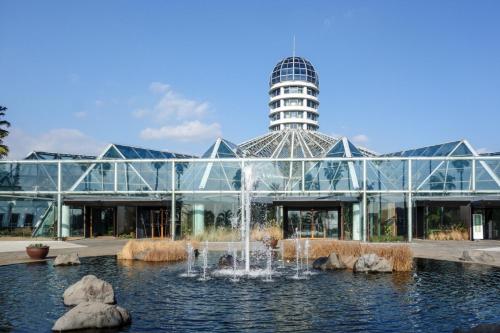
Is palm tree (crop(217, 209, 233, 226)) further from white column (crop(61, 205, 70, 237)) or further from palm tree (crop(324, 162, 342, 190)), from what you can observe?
white column (crop(61, 205, 70, 237))

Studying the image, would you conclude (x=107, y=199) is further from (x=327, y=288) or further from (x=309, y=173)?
(x=327, y=288)

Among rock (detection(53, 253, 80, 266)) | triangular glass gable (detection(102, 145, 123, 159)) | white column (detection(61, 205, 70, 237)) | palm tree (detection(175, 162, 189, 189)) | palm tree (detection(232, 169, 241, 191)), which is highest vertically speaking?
triangular glass gable (detection(102, 145, 123, 159))

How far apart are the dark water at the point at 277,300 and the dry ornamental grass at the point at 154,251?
4278 mm

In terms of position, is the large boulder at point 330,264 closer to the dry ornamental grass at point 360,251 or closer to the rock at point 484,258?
the dry ornamental grass at point 360,251

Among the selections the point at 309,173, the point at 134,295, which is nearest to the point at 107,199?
the point at 309,173

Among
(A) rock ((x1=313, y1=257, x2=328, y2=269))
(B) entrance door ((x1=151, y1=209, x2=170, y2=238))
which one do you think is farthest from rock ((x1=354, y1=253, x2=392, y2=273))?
(B) entrance door ((x1=151, y1=209, x2=170, y2=238))

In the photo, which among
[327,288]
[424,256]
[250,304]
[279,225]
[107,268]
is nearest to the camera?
[250,304]

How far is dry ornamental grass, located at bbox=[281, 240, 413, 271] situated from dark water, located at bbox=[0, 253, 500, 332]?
85cm

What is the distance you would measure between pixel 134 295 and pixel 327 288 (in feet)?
21.1

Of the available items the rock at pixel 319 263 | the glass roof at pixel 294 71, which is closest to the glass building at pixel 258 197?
the rock at pixel 319 263

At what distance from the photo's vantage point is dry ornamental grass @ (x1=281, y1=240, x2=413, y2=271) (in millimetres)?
22375

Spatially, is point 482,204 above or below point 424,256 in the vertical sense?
above

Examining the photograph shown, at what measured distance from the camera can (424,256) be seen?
2820 cm

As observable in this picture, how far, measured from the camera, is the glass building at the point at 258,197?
41125 millimetres
